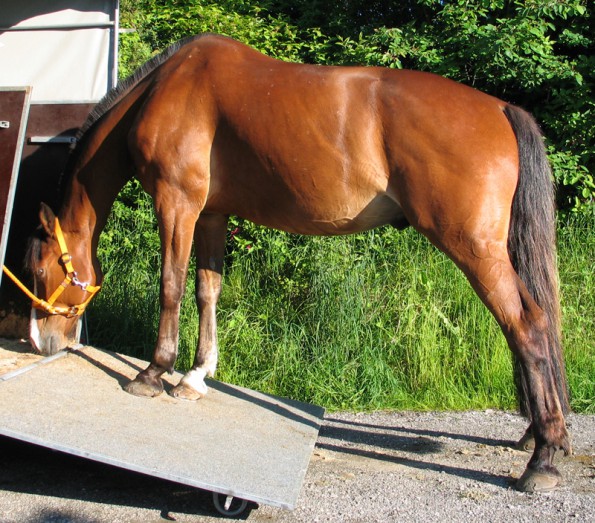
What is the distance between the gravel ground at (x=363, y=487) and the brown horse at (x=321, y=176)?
26cm

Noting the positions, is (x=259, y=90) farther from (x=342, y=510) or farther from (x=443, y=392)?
(x=443, y=392)

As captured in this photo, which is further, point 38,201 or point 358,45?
point 358,45

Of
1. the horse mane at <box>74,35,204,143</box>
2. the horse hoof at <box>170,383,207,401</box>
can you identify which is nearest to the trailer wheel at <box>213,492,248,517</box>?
the horse hoof at <box>170,383,207,401</box>

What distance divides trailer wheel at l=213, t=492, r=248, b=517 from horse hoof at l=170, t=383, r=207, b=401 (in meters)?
1.02

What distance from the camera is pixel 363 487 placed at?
396cm

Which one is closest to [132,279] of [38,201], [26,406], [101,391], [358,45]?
[38,201]

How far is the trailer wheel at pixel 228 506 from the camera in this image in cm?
351

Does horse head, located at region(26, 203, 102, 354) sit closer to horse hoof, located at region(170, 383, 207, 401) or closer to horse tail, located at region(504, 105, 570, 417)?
horse hoof, located at region(170, 383, 207, 401)

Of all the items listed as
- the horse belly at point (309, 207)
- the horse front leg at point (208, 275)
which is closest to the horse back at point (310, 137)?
the horse belly at point (309, 207)

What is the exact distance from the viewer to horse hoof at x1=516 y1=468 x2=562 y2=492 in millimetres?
3838

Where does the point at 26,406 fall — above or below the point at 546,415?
below

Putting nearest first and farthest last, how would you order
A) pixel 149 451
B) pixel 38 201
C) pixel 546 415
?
pixel 149 451, pixel 546 415, pixel 38 201

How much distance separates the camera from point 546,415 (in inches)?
154

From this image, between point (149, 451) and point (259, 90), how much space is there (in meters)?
2.29
